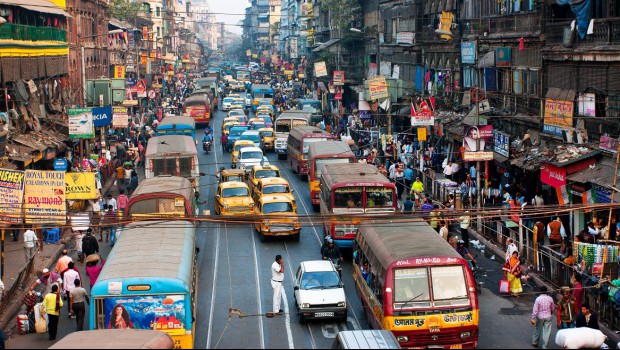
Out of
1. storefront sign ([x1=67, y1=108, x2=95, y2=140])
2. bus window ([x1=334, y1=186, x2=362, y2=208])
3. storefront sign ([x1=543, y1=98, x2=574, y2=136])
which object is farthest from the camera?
storefront sign ([x1=67, y1=108, x2=95, y2=140])

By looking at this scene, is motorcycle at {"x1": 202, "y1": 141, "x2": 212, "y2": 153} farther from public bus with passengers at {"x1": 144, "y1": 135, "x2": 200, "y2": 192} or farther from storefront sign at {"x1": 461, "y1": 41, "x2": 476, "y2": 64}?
storefront sign at {"x1": 461, "y1": 41, "x2": 476, "y2": 64}

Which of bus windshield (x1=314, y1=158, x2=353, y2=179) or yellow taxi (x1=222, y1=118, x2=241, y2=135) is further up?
yellow taxi (x1=222, y1=118, x2=241, y2=135)

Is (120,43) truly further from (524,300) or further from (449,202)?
(524,300)

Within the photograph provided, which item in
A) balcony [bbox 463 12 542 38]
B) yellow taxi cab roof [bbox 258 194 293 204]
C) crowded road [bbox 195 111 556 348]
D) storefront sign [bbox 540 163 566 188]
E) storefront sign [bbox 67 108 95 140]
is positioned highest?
Answer: balcony [bbox 463 12 542 38]

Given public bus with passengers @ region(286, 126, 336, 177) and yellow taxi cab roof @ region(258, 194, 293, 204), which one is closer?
yellow taxi cab roof @ region(258, 194, 293, 204)

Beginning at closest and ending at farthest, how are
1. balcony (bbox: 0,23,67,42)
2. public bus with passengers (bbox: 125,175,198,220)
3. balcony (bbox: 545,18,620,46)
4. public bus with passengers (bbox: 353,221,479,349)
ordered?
public bus with passengers (bbox: 353,221,479,349)
public bus with passengers (bbox: 125,175,198,220)
balcony (bbox: 545,18,620,46)
balcony (bbox: 0,23,67,42)

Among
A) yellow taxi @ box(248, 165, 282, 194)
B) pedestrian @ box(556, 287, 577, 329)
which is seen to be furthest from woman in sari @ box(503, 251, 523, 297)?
yellow taxi @ box(248, 165, 282, 194)

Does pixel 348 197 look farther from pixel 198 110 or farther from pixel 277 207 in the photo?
pixel 198 110
